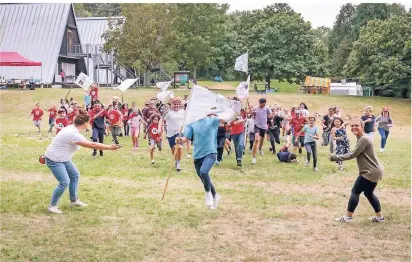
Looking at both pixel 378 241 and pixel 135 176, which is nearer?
pixel 378 241

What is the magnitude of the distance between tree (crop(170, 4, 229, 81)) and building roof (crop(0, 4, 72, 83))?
1019cm

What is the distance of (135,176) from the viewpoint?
12719mm

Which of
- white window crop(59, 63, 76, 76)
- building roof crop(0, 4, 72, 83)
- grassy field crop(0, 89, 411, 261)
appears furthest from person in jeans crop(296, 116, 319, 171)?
white window crop(59, 63, 76, 76)

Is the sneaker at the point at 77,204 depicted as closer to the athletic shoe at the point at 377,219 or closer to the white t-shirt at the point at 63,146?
the white t-shirt at the point at 63,146

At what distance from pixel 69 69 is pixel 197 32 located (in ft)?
40.2

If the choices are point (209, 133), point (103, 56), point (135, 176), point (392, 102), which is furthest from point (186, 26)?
point (209, 133)

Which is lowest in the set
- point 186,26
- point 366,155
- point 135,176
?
point 135,176

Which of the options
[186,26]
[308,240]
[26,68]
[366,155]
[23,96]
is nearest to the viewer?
[308,240]

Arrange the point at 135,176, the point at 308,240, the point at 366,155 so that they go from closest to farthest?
the point at 308,240
the point at 366,155
the point at 135,176

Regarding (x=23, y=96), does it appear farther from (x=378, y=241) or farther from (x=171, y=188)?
(x=378, y=241)

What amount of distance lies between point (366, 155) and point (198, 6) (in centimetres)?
4259

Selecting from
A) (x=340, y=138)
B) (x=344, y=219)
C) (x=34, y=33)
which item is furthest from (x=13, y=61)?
(x=344, y=219)

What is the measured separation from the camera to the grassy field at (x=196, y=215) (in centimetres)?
705

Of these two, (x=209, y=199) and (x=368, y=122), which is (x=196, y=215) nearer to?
(x=209, y=199)
